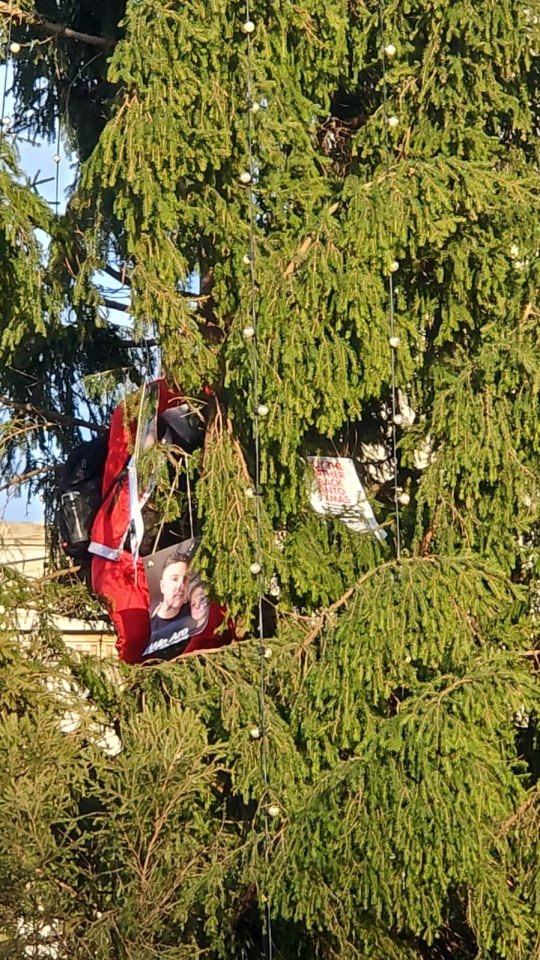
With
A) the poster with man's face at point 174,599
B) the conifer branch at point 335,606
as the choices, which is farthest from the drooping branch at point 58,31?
→ the conifer branch at point 335,606

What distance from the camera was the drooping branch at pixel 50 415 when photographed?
1088 centimetres

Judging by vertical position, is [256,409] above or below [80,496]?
above

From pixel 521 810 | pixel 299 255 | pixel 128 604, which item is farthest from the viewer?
pixel 128 604

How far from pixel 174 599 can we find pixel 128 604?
324 mm

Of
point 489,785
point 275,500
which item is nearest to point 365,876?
point 489,785

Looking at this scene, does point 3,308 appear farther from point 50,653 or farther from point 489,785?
point 489,785

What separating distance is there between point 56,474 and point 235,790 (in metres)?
2.75

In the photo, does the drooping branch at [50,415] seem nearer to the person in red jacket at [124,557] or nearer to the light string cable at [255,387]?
the person in red jacket at [124,557]

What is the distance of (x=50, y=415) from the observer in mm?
11062

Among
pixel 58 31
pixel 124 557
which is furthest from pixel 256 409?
pixel 58 31

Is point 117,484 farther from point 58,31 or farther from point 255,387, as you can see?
point 58,31

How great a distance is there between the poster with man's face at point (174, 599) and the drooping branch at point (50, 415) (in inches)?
53.1

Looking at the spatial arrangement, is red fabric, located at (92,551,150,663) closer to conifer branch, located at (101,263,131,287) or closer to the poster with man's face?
the poster with man's face

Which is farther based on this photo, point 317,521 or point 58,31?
point 58,31
